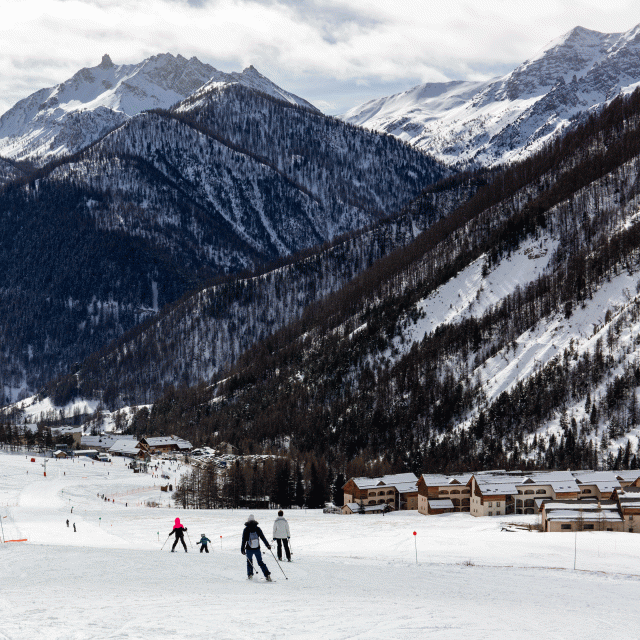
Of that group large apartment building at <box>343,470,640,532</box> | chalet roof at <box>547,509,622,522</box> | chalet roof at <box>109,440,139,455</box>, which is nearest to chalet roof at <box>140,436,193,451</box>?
chalet roof at <box>109,440,139,455</box>

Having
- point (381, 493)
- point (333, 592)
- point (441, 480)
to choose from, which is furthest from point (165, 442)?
point (333, 592)

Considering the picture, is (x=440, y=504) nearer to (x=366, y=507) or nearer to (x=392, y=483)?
(x=366, y=507)

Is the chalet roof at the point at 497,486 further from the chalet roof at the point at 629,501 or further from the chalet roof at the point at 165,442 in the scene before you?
the chalet roof at the point at 165,442

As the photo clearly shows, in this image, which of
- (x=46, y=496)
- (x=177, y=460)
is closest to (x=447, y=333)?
(x=177, y=460)

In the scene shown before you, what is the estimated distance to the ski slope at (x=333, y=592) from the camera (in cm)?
1991

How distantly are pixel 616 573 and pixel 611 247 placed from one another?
161171 millimetres

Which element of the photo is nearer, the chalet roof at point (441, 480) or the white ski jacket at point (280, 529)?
the white ski jacket at point (280, 529)

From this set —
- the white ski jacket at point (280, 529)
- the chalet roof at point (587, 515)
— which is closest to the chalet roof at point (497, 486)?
the chalet roof at point (587, 515)

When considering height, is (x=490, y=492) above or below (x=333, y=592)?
below

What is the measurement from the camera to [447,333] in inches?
7795

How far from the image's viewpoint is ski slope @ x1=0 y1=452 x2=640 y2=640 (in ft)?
65.3

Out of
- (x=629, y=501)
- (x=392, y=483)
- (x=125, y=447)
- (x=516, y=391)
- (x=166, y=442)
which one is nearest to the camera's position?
(x=629, y=501)

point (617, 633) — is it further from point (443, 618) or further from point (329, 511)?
point (329, 511)

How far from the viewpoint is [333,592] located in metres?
25.8
